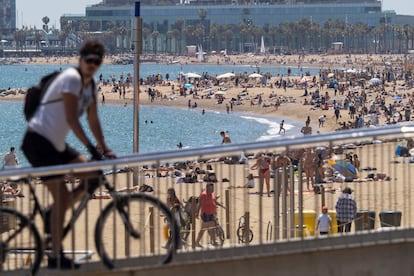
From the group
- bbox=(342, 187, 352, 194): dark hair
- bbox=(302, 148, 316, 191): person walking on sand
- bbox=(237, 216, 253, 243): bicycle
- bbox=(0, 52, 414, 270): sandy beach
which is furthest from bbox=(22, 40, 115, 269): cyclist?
bbox=(342, 187, 352, 194): dark hair

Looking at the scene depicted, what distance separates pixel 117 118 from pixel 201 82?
24696mm

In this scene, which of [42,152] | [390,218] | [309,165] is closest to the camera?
[42,152]

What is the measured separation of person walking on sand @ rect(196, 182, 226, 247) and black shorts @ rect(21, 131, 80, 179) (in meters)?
2.06

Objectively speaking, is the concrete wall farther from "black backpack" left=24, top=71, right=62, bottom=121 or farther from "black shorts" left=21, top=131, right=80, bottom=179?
"black backpack" left=24, top=71, right=62, bottom=121

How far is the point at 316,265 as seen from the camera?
29.1 ft

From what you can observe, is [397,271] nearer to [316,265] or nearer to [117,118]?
[316,265]

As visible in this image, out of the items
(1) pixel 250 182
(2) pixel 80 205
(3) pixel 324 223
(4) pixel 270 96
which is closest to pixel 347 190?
(3) pixel 324 223

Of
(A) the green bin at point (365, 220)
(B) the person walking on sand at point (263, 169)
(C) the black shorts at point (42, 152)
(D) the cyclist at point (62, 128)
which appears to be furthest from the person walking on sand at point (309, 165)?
(C) the black shorts at point (42, 152)

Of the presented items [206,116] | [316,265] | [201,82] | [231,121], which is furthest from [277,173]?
[201,82]

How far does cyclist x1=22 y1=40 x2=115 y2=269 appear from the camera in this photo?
8.30m

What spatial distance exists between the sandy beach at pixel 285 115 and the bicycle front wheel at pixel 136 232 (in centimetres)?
14

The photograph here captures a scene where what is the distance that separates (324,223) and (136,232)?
190 cm

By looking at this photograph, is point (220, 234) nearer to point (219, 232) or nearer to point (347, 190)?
point (219, 232)

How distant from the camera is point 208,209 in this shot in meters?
10.6
